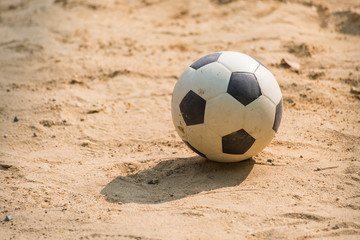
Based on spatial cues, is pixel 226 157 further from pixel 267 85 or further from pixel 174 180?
pixel 267 85

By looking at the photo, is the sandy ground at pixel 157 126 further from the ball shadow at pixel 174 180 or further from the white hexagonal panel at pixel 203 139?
the white hexagonal panel at pixel 203 139

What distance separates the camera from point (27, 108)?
17.7 ft

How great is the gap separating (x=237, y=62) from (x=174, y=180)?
44.1 inches

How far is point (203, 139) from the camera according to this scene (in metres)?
3.71

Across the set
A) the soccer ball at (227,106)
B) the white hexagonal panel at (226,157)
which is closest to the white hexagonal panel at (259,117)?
the soccer ball at (227,106)

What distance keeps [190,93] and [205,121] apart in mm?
259

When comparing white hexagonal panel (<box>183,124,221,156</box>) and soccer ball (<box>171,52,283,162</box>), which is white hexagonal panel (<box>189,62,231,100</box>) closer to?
soccer ball (<box>171,52,283,162</box>)

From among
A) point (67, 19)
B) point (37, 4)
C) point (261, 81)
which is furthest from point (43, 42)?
point (261, 81)

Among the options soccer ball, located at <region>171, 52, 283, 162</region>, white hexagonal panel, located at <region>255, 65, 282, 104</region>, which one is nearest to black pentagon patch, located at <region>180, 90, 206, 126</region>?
soccer ball, located at <region>171, 52, 283, 162</region>

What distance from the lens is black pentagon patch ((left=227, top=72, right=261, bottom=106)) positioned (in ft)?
11.8

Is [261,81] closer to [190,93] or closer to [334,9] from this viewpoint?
[190,93]

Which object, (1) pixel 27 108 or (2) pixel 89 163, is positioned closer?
(2) pixel 89 163

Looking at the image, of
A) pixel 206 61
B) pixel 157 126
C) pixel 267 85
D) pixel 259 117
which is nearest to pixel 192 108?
pixel 206 61

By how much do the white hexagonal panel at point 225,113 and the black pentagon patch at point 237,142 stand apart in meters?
0.05
